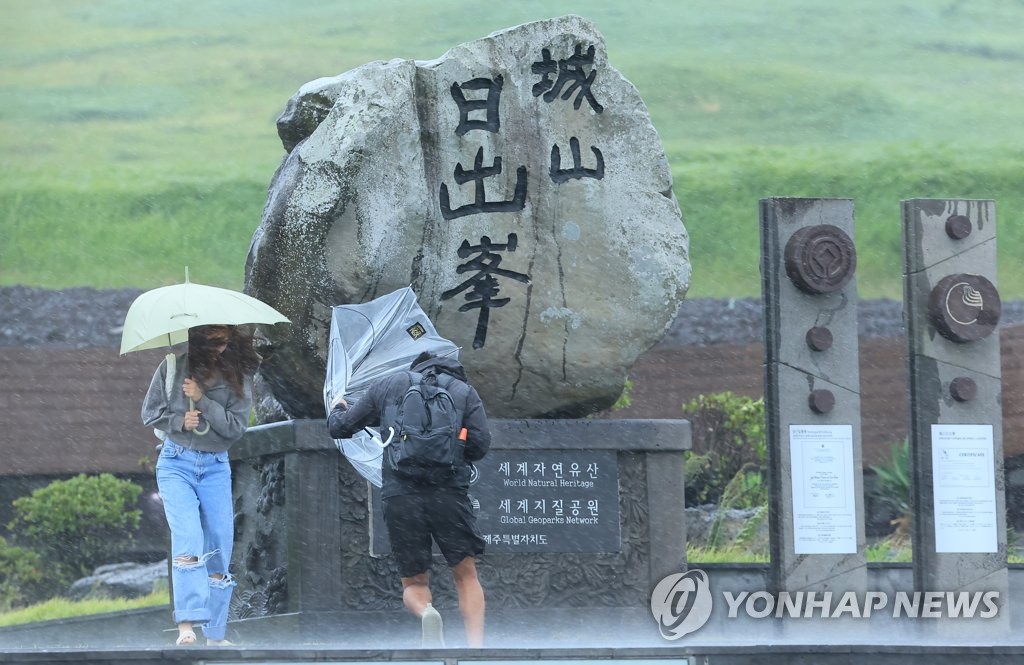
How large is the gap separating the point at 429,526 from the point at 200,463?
41.5 inches

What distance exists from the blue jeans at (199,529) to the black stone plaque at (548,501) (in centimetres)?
163

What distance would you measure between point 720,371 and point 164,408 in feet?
32.8

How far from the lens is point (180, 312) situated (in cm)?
648

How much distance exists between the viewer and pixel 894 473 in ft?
46.1

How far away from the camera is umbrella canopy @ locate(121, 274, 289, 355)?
647 centimetres

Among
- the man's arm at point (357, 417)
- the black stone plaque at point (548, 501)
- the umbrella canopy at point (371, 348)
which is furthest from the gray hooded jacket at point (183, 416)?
the black stone plaque at point (548, 501)

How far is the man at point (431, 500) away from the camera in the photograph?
619 cm

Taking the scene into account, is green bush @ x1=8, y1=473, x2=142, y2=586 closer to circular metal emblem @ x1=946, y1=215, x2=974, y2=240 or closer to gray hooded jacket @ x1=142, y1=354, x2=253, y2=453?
gray hooded jacket @ x1=142, y1=354, x2=253, y2=453

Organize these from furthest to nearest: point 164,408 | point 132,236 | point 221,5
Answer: point 221,5 < point 132,236 < point 164,408

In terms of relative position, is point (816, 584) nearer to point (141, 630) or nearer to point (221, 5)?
point (141, 630)

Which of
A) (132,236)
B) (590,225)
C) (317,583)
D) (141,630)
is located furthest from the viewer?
(132,236)

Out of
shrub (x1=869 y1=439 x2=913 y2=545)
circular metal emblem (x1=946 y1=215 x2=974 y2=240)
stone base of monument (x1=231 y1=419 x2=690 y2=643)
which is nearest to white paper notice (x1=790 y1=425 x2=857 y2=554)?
stone base of monument (x1=231 y1=419 x2=690 y2=643)

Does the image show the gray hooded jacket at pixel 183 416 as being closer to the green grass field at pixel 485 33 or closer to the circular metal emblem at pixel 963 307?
the circular metal emblem at pixel 963 307

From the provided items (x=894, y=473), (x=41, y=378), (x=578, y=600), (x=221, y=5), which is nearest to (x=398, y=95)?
(x=578, y=600)
